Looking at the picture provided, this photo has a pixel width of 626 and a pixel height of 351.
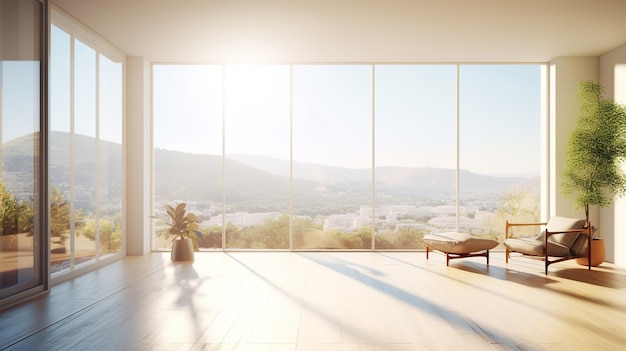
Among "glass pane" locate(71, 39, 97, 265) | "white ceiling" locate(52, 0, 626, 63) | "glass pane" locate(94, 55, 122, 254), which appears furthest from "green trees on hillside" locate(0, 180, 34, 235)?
"white ceiling" locate(52, 0, 626, 63)

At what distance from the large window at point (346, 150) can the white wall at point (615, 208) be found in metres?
0.99

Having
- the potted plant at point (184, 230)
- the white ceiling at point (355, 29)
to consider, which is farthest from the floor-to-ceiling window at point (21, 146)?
the potted plant at point (184, 230)

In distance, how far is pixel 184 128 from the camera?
8.49 meters

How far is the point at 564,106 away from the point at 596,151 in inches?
45.9

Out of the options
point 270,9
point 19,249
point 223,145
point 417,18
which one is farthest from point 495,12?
point 19,249

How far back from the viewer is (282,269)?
21.5ft

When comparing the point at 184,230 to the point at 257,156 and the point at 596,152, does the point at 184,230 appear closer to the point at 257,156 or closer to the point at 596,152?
the point at 257,156

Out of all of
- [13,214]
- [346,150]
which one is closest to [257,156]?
[346,150]

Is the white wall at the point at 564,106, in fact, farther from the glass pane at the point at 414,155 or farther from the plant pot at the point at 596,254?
the glass pane at the point at 414,155

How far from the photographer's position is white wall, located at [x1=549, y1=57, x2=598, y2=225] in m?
7.75

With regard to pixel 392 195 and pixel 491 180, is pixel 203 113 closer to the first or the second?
pixel 392 195

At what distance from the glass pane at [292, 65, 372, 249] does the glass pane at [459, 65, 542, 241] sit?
179 cm

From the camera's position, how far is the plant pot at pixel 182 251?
732 centimetres

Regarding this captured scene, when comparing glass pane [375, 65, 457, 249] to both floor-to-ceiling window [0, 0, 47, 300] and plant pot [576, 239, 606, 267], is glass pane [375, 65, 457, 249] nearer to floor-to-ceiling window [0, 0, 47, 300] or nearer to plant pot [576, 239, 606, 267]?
plant pot [576, 239, 606, 267]
